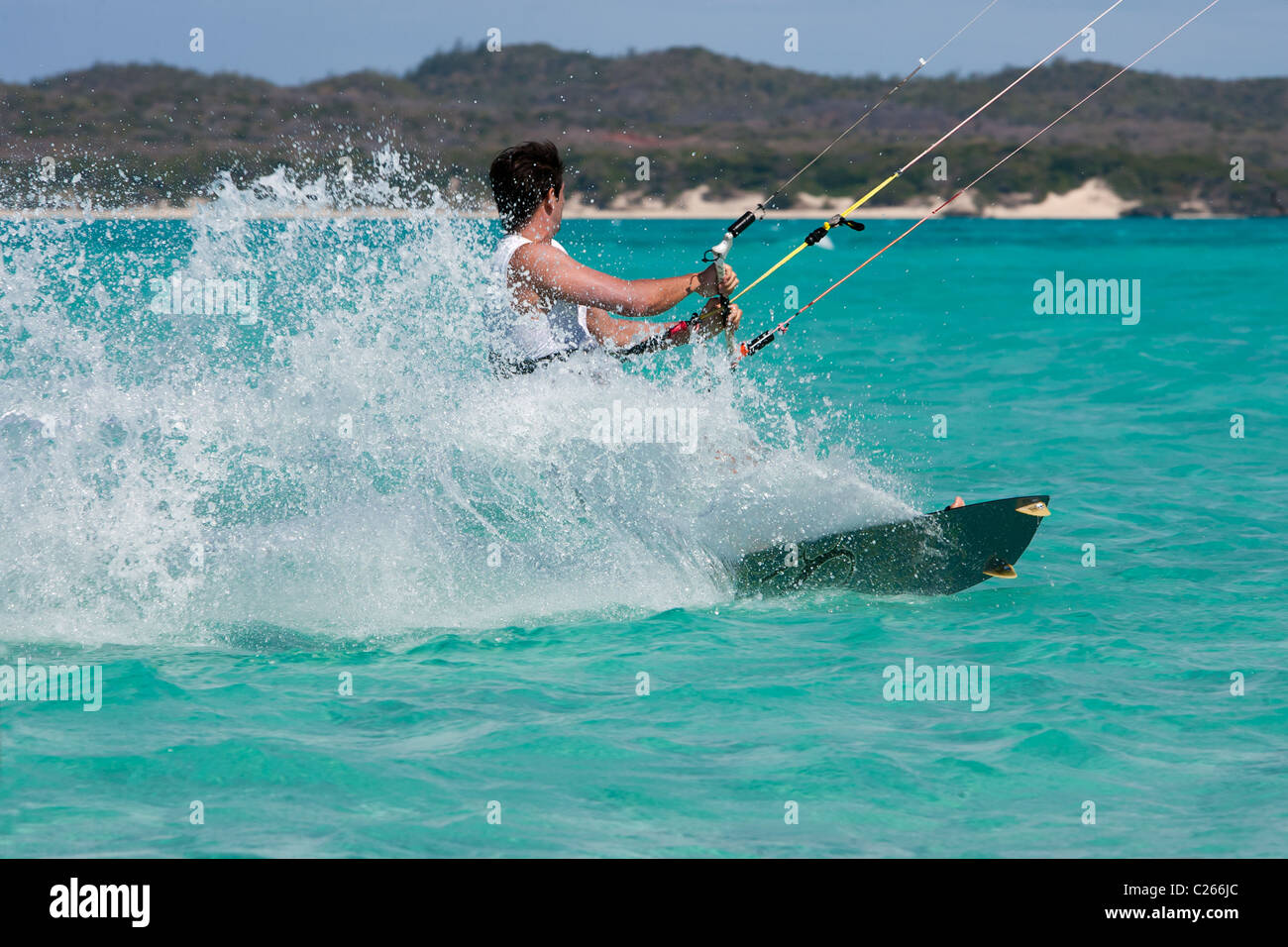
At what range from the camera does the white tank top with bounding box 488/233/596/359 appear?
22.0ft

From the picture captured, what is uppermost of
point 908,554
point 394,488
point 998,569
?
point 394,488

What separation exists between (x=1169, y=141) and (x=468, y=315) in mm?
129218

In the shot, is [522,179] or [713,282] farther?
[522,179]

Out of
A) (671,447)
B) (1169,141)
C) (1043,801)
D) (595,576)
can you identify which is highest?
(1169,141)

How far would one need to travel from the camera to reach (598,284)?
20.7 feet

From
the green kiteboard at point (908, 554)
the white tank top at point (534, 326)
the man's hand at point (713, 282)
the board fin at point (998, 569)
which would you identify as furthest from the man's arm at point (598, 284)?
the board fin at point (998, 569)

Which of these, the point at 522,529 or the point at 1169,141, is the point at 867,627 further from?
the point at 1169,141

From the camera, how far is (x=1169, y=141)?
405 ft

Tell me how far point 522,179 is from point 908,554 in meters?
2.91

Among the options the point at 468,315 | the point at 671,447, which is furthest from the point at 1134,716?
the point at 468,315

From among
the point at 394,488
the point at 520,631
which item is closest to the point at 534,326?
the point at 394,488

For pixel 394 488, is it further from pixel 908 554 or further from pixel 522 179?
pixel 908 554

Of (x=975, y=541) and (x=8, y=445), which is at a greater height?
(x=8, y=445)

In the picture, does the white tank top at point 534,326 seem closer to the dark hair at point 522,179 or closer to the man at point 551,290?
the man at point 551,290
